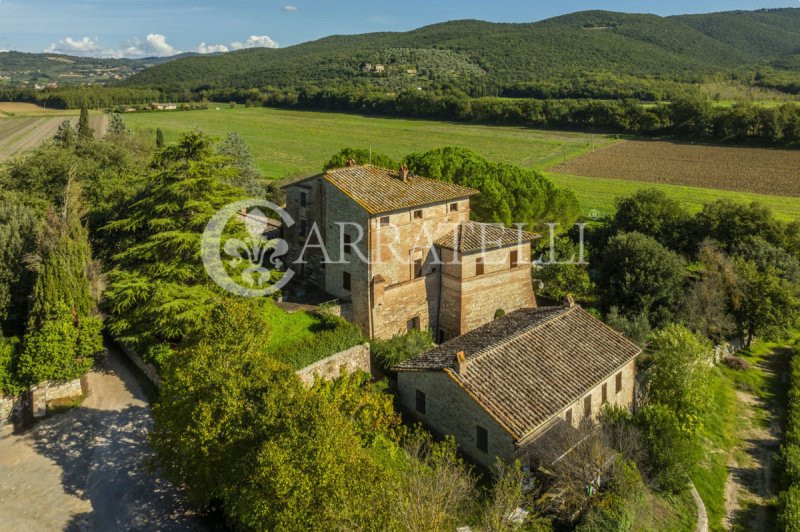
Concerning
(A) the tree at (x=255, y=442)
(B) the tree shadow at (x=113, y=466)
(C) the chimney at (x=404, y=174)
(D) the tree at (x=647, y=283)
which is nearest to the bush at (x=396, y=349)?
(A) the tree at (x=255, y=442)

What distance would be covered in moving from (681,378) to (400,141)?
77015 mm

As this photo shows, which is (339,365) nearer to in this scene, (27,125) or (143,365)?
(143,365)

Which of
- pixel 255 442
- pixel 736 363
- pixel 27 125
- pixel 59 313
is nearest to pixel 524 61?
pixel 27 125

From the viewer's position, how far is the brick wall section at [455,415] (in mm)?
18266

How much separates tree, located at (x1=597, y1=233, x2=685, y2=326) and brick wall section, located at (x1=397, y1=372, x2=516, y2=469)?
1646cm

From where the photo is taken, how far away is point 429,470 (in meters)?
16.7

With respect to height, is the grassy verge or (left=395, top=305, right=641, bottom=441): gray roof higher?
(left=395, top=305, right=641, bottom=441): gray roof

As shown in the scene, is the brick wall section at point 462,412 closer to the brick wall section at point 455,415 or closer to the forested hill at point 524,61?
the brick wall section at point 455,415

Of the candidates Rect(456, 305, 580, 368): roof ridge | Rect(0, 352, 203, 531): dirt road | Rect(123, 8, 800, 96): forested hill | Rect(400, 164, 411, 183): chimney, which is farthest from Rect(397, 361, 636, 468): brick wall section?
Rect(123, 8, 800, 96): forested hill

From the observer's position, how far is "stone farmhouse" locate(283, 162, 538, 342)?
26.7 m

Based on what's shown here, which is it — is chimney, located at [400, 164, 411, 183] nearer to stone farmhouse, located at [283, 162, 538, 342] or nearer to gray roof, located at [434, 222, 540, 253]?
stone farmhouse, located at [283, 162, 538, 342]

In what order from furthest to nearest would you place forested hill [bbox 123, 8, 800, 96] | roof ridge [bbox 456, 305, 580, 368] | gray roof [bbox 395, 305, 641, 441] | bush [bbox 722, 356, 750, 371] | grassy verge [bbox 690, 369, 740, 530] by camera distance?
1. forested hill [bbox 123, 8, 800, 96]
2. bush [bbox 722, 356, 750, 371]
3. grassy verge [bbox 690, 369, 740, 530]
4. roof ridge [bbox 456, 305, 580, 368]
5. gray roof [bbox 395, 305, 641, 441]

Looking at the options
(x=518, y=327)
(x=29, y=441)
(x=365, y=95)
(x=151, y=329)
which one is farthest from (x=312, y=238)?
(x=365, y=95)

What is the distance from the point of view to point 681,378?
76.9 feet
